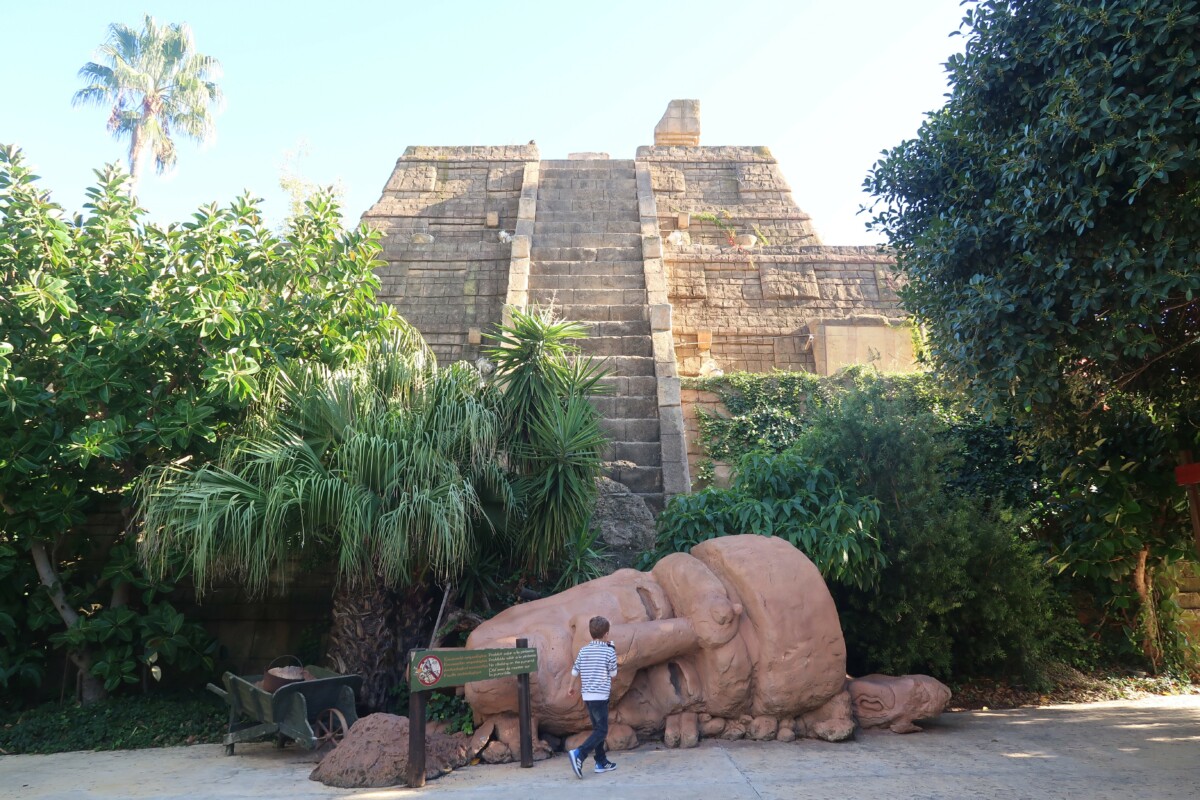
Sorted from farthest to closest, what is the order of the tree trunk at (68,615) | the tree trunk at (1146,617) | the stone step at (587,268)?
the stone step at (587,268), the tree trunk at (1146,617), the tree trunk at (68,615)

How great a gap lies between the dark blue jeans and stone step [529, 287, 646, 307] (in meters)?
7.77

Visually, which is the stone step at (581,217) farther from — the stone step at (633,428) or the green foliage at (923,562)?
the green foliage at (923,562)

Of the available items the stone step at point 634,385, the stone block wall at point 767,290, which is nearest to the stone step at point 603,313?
the stone block wall at point 767,290

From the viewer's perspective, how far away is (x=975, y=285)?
224 inches

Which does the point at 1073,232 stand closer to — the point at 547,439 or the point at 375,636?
the point at 547,439

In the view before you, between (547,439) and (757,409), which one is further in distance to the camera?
(757,409)

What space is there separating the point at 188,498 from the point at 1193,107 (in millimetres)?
6370

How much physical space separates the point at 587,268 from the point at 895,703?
28.1ft

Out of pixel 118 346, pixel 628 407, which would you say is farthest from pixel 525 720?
pixel 628 407

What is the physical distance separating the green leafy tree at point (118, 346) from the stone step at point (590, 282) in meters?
5.27

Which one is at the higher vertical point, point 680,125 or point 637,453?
point 680,125

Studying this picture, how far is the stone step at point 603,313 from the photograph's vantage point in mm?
12125

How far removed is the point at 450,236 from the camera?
1550cm

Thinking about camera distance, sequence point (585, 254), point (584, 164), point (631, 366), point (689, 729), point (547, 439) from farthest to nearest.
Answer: point (584, 164), point (585, 254), point (631, 366), point (547, 439), point (689, 729)
